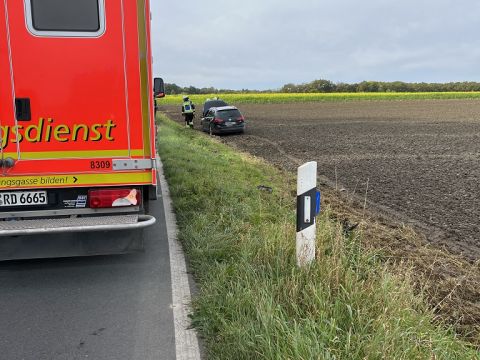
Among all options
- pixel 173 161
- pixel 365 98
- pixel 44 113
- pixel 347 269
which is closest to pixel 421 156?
Result: pixel 173 161

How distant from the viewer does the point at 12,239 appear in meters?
4.34

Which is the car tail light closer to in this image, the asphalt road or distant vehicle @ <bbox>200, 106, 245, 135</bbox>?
the asphalt road

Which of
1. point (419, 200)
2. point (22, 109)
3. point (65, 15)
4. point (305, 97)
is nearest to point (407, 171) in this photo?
point (419, 200)

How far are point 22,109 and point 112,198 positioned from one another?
1.18m

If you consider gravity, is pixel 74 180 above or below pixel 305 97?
below

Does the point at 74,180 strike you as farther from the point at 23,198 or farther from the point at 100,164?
the point at 23,198

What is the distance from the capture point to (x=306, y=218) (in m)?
3.99

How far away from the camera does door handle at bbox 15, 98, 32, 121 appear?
4.21 m

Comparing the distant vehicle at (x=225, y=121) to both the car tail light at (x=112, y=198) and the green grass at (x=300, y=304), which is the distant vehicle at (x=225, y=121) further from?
the car tail light at (x=112, y=198)

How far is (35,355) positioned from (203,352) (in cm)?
123

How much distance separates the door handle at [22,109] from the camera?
4211mm

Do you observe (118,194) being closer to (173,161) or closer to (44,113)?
(44,113)

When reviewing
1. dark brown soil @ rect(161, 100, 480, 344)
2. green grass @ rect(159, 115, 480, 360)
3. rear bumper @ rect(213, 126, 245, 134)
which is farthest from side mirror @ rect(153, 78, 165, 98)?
rear bumper @ rect(213, 126, 245, 134)

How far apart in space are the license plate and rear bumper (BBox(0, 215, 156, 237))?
0.18 metres
